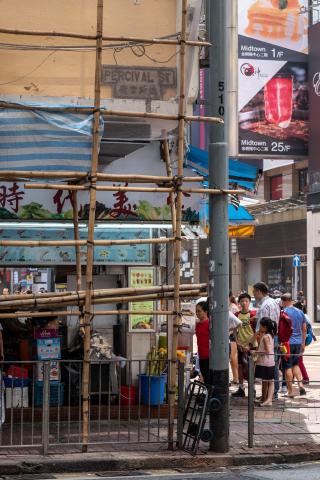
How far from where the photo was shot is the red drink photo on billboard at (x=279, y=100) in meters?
34.1

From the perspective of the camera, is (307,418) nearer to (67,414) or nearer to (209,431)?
(209,431)

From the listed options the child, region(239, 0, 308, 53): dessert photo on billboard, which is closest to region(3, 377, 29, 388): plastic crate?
the child

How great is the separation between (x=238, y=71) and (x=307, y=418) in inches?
921

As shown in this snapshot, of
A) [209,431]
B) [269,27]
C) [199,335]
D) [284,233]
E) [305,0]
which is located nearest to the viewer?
[209,431]

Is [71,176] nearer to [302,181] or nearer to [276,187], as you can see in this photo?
[302,181]

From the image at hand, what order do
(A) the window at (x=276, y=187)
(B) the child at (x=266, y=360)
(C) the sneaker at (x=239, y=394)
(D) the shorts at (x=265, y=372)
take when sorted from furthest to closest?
1. (A) the window at (x=276, y=187)
2. (C) the sneaker at (x=239, y=394)
3. (D) the shorts at (x=265, y=372)
4. (B) the child at (x=266, y=360)

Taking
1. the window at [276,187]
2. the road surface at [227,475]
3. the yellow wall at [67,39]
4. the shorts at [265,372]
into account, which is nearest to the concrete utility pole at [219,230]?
the road surface at [227,475]

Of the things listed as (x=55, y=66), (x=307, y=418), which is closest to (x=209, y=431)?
(x=307, y=418)

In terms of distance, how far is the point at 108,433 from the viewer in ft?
34.4

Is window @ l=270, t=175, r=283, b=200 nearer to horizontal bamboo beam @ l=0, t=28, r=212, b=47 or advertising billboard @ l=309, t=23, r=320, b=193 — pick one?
advertising billboard @ l=309, t=23, r=320, b=193

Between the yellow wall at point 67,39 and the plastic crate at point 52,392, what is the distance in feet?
12.8

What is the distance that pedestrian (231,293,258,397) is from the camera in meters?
14.8

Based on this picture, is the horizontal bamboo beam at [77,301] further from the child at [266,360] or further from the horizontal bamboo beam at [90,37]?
the horizontal bamboo beam at [90,37]

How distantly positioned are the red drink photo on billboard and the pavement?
2330cm
